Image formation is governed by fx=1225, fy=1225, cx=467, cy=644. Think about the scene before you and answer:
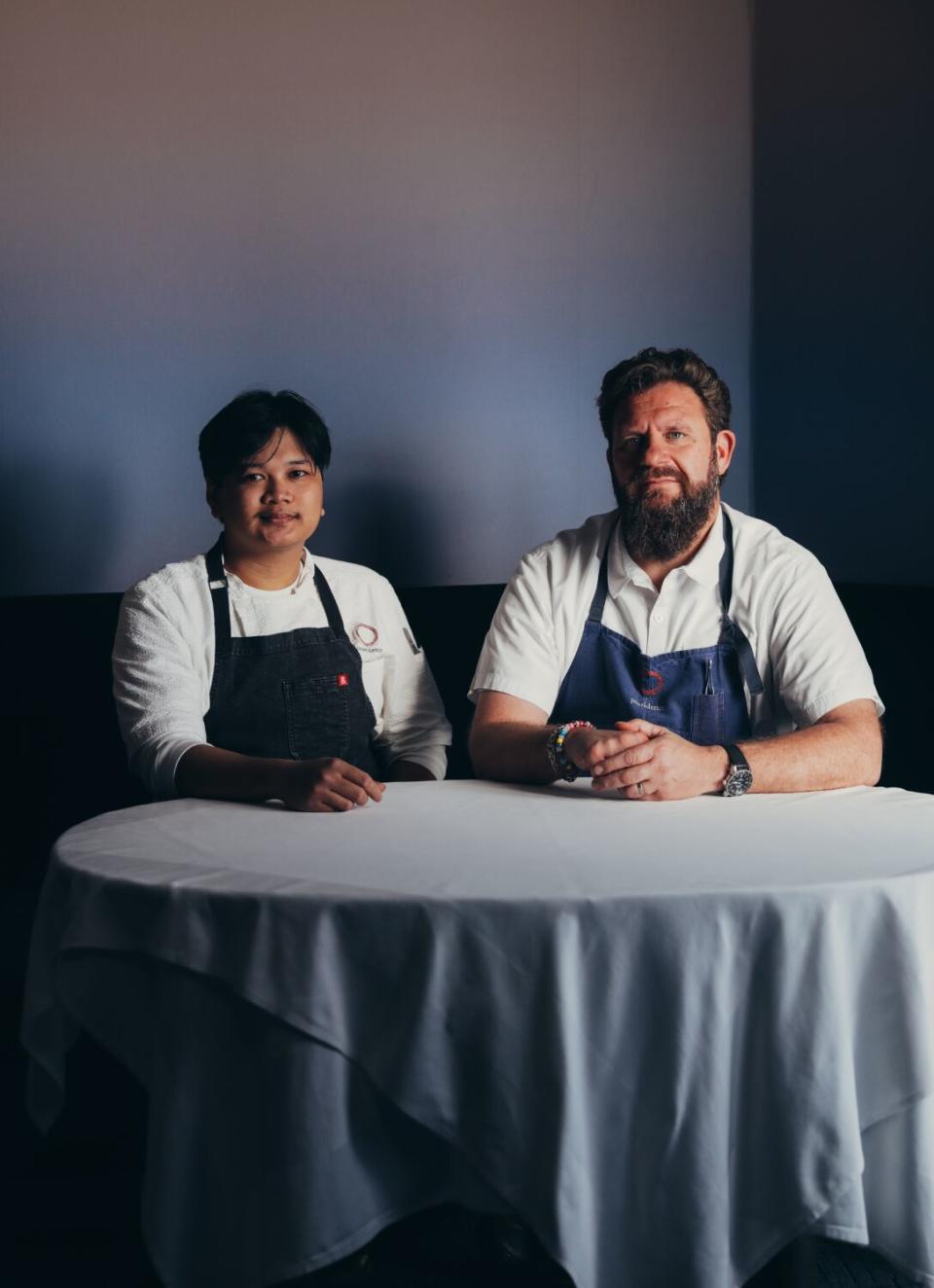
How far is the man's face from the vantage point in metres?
2.31

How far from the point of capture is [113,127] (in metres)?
2.86

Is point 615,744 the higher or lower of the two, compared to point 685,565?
lower

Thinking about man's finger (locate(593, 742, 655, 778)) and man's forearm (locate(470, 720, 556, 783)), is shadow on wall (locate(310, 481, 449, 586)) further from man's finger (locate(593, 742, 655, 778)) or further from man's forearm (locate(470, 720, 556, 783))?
man's finger (locate(593, 742, 655, 778))

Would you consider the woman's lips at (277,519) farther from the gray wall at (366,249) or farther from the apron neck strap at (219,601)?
the gray wall at (366,249)

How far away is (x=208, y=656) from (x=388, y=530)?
3.02 feet

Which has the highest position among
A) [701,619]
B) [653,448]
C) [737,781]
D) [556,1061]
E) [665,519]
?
[653,448]

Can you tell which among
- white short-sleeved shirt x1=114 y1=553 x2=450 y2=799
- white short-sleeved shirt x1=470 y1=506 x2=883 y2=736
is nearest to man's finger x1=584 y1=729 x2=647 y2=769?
white short-sleeved shirt x1=470 y1=506 x2=883 y2=736

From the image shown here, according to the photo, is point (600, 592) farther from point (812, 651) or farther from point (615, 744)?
point (615, 744)

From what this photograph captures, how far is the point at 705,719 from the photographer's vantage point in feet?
7.30

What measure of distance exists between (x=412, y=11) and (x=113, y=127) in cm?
84

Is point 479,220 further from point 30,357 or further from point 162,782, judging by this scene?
point 162,782

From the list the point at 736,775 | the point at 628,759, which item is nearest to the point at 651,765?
the point at 628,759

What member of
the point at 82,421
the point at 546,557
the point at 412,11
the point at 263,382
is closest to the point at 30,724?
the point at 82,421

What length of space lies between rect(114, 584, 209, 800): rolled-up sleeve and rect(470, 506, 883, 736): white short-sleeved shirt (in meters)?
0.52
